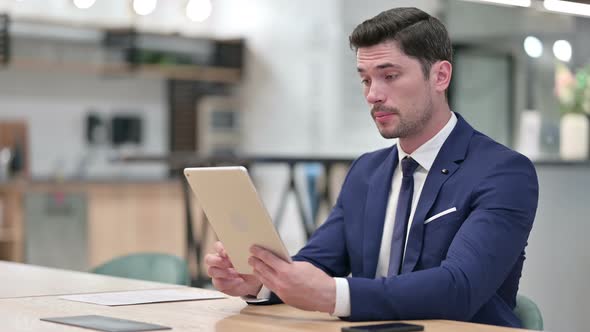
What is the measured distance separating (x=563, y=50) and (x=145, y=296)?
4158mm

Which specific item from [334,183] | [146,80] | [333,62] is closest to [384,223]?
[334,183]

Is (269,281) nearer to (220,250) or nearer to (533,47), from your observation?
(220,250)

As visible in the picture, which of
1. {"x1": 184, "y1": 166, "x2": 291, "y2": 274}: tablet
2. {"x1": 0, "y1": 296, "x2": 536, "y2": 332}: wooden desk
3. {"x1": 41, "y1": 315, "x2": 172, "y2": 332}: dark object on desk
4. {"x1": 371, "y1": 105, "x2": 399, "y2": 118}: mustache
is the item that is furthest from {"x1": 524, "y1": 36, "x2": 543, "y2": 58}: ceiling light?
{"x1": 41, "y1": 315, "x2": 172, "y2": 332}: dark object on desk

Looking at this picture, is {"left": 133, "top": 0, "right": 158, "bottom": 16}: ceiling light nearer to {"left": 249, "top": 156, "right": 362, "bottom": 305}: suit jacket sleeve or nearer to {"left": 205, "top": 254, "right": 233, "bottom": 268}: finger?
{"left": 249, "top": 156, "right": 362, "bottom": 305}: suit jacket sleeve

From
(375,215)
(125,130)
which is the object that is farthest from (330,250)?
(125,130)

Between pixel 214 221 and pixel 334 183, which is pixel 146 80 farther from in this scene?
pixel 214 221

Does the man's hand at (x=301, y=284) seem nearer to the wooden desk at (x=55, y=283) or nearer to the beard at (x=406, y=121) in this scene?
the beard at (x=406, y=121)

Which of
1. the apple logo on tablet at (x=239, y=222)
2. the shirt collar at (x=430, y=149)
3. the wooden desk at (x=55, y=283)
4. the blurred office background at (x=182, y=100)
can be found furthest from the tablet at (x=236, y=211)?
the blurred office background at (x=182, y=100)

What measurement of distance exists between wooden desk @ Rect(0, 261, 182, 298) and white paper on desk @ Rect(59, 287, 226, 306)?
0.10 m

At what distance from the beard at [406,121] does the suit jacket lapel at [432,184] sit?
76 millimetres

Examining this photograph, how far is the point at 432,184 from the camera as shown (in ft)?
7.58

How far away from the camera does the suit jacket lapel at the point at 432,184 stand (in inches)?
90.1

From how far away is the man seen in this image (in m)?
2.01

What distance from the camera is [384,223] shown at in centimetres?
243
